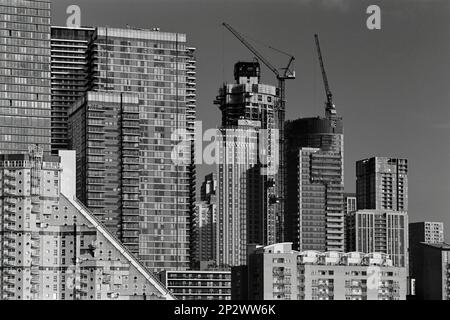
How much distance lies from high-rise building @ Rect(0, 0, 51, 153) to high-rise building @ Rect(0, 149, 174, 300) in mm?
7986

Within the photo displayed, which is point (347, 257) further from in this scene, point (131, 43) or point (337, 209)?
point (131, 43)

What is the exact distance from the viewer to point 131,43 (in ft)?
81.0

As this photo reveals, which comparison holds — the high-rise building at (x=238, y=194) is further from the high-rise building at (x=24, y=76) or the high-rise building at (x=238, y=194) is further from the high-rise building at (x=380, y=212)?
the high-rise building at (x=24, y=76)

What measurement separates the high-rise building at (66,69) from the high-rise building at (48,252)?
32.5 ft

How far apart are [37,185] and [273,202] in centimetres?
663

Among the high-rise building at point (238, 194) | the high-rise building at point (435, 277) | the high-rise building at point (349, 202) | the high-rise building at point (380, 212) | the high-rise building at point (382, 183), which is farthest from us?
the high-rise building at point (238, 194)

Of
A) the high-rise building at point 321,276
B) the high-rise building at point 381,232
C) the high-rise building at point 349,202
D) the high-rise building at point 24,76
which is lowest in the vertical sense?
the high-rise building at point 321,276

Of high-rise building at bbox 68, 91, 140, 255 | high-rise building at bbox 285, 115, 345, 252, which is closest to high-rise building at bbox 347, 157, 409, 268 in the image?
high-rise building at bbox 285, 115, 345, 252

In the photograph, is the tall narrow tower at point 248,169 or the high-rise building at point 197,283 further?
the tall narrow tower at point 248,169

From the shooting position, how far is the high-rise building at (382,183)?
12.9m

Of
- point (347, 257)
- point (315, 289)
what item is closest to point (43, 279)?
point (315, 289)

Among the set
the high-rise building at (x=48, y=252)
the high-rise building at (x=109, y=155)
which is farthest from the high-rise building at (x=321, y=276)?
the high-rise building at (x=109, y=155)

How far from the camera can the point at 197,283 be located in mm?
20172

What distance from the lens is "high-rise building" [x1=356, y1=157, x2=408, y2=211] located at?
1292 cm
